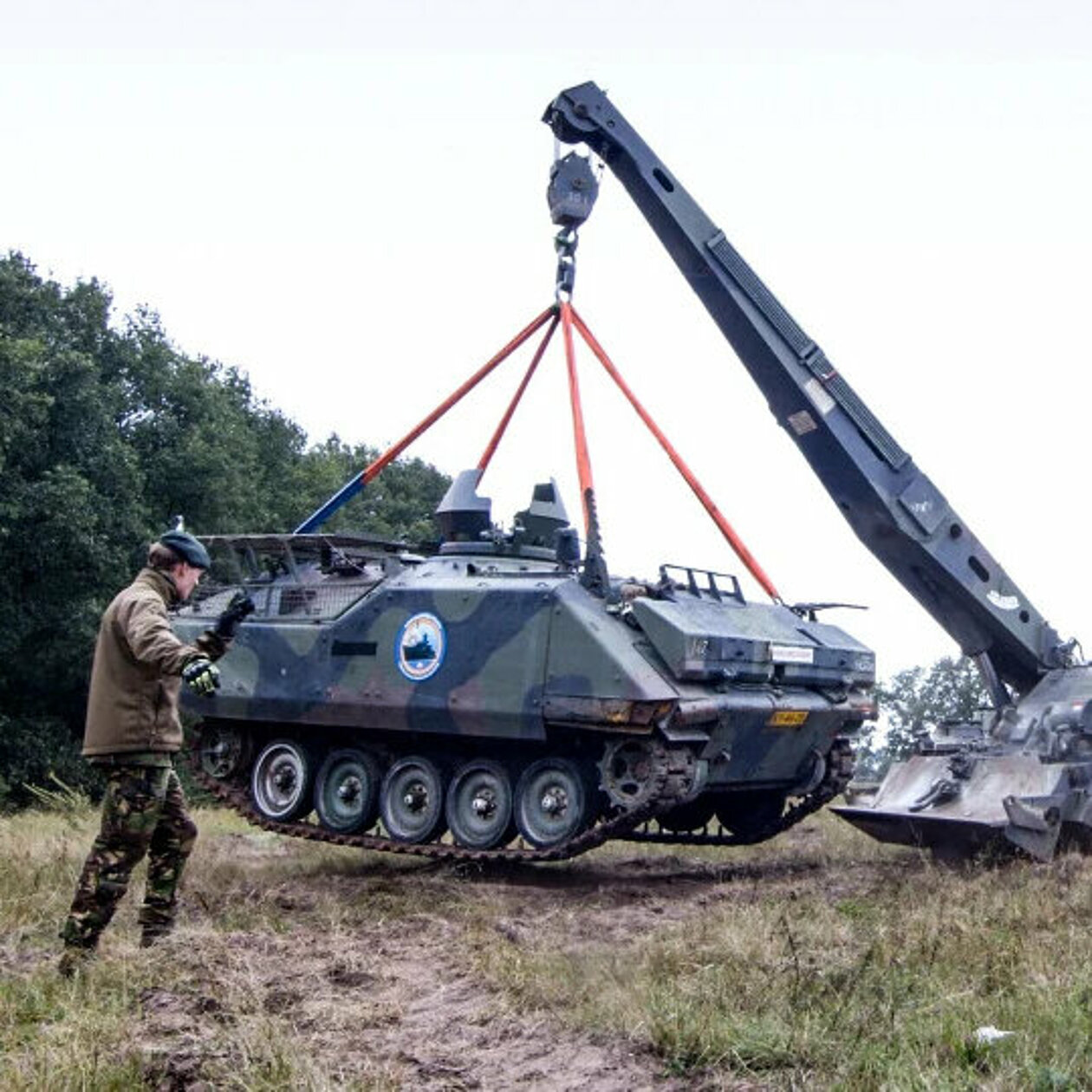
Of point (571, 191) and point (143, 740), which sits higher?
point (571, 191)

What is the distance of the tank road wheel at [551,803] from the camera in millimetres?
10445

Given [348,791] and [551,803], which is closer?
[551,803]

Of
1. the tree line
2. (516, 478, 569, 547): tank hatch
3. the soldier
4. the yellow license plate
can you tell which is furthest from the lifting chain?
the tree line

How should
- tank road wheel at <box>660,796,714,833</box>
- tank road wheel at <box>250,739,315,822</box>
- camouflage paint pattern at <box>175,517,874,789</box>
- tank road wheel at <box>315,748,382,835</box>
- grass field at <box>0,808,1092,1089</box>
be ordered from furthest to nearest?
tank road wheel at <box>660,796,714,833</box>, tank road wheel at <box>250,739,315,822</box>, tank road wheel at <box>315,748,382,835</box>, camouflage paint pattern at <box>175,517,874,789</box>, grass field at <box>0,808,1092,1089</box>

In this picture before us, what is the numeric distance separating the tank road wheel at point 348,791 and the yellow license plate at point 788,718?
2851 millimetres

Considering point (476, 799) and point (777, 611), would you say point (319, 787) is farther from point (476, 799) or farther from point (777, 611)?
point (777, 611)

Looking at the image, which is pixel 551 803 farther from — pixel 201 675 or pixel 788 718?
pixel 201 675

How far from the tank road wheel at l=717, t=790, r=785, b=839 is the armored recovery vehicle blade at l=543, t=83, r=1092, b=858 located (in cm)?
130

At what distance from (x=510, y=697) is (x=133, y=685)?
12.6 ft

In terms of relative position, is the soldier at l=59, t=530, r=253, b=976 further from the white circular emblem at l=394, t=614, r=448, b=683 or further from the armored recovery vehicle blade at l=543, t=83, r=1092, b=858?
the armored recovery vehicle blade at l=543, t=83, r=1092, b=858

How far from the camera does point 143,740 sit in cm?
683

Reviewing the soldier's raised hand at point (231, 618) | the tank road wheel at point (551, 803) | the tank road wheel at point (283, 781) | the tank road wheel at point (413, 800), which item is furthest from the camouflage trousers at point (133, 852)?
the tank road wheel at point (283, 781)

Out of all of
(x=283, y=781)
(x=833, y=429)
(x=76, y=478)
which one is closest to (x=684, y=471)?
(x=833, y=429)

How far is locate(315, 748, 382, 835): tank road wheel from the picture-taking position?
11.5m
